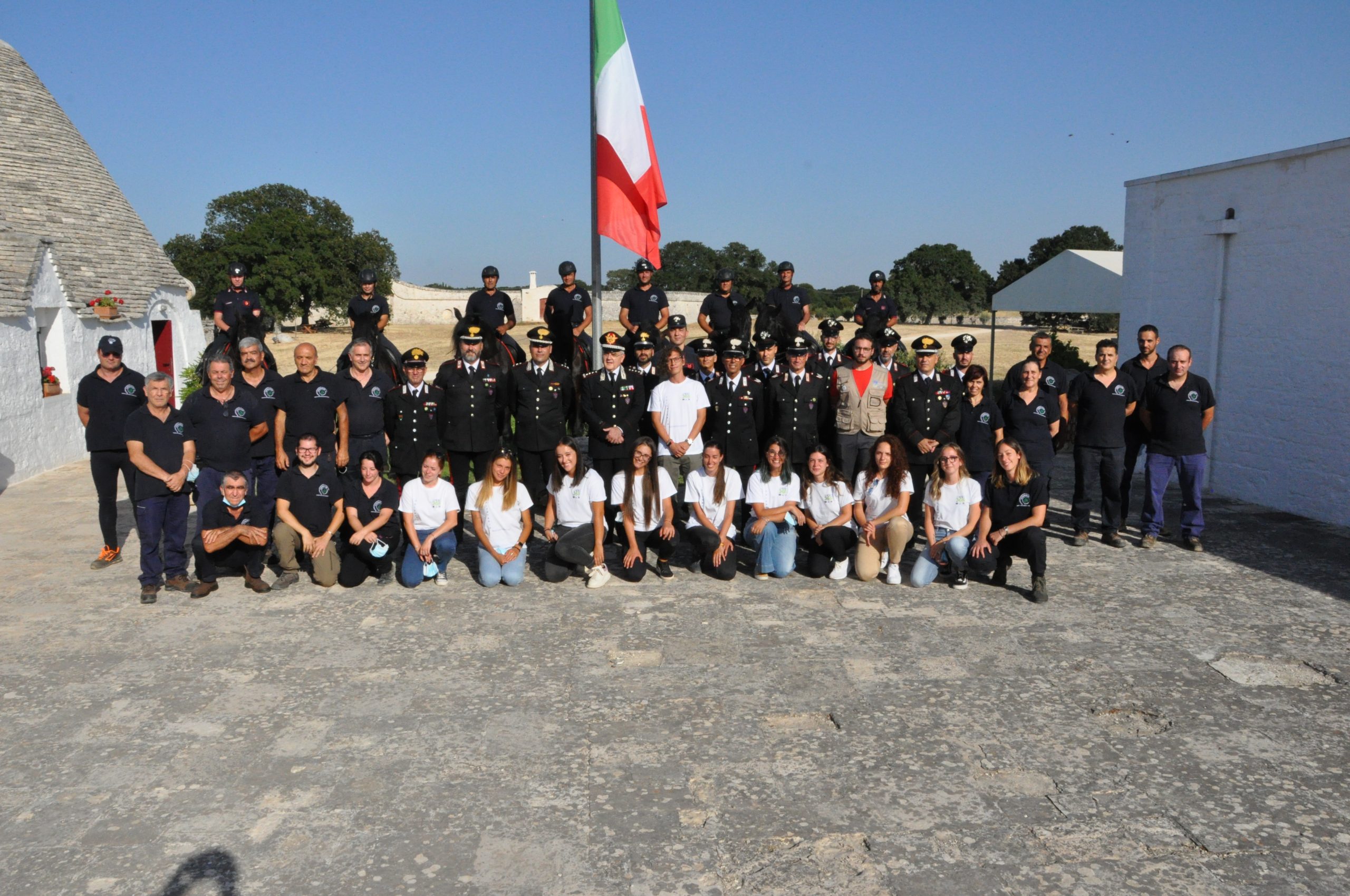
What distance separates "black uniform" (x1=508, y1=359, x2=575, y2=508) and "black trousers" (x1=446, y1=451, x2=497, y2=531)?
0.88 feet

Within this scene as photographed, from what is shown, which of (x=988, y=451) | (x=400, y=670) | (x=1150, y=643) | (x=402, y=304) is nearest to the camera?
(x=400, y=670)

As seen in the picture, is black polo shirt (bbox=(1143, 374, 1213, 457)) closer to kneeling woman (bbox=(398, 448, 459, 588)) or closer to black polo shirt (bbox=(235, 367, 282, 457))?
kneeling woman (bbox=(398, 448, 459, 588))

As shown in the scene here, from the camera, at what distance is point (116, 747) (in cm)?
480

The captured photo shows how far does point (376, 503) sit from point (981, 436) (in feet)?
16.5

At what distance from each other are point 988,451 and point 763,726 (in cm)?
417

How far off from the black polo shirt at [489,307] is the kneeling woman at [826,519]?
4.16m

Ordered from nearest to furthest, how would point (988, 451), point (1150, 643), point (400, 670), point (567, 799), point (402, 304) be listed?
point (567, 799) → point (400, 670) → point (1150, 643) → point (988, 451) → point (402, 304)

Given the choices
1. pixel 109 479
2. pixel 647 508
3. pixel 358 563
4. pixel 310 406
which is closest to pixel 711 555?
pixel 647 508

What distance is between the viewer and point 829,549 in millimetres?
7605

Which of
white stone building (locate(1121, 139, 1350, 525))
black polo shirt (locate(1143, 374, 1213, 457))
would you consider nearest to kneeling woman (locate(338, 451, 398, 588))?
black polo shirt (locate(1143, 374, 1213, 457))

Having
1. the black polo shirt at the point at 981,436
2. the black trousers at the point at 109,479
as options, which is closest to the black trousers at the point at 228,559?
the black trousers at the point at 109,479

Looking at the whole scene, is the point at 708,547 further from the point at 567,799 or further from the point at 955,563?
the point at 567,799

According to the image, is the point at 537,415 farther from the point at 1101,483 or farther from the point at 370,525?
the point at 1101,483

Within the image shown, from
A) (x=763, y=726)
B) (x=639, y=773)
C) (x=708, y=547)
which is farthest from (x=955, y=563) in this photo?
(x=639, y=773)
